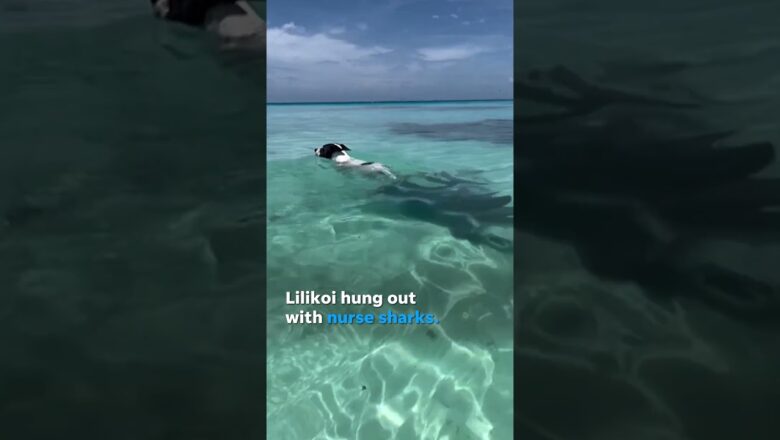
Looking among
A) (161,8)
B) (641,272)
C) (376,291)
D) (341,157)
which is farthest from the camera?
(341,157)

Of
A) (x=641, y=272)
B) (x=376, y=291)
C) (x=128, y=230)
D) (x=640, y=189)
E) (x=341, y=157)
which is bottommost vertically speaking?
(x=376, y=291)

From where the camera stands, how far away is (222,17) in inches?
159

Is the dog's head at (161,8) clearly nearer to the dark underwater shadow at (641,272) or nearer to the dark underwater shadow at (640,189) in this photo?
the dark underwater shadow at (640,189)

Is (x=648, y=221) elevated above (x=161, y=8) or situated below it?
below

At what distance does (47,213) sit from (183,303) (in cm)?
140

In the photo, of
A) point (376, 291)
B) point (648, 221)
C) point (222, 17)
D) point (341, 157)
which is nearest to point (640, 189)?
point (648, 221)

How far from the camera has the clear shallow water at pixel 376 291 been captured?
3.68 metres

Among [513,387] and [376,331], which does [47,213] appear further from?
[513,387]

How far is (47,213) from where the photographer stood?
3924 millimetres

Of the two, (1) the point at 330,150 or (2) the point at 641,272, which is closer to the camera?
(2) the point at 641,272

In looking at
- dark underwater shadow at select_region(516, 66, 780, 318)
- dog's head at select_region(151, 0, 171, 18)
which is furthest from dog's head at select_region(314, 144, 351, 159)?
dog's head at select_region(151, 0, 171, 18)

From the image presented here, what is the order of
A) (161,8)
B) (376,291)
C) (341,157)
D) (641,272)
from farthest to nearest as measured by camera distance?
(341,157) → (161,8) → (376,291) → (641,272)

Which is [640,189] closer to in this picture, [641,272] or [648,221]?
[648,221]

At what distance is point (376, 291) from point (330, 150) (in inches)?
Answer: 53.3
